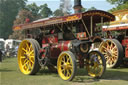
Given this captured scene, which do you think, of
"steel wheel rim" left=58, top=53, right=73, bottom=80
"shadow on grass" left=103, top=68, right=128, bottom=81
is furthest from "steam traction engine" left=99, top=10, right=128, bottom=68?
"steel wheel rim" left=58, top=53, right=73, bottom=80

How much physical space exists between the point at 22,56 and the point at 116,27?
5.94m

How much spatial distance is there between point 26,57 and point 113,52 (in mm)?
4374

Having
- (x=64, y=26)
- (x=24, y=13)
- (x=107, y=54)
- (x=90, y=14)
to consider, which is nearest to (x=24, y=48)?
(x=64, y=26)

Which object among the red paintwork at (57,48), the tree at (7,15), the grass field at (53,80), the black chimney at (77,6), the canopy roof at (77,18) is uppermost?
the tree at (7,15)

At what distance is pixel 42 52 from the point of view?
628cm

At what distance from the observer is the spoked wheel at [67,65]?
4.96m

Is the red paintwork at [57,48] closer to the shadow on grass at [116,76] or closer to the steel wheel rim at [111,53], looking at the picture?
the shadow on grass at [116,76]

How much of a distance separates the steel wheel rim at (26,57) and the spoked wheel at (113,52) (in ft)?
13.3

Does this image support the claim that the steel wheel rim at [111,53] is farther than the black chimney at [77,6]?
Yes

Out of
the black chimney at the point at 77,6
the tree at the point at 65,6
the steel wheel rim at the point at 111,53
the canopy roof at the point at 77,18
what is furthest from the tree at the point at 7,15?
the canopy roof at the point at 77,18

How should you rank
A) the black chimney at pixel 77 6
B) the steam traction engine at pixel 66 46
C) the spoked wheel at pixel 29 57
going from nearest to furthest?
1. the steam traction engine at pixel 66 46
2. the spoked wheel at pixel 29 57
3. the black chimney at pixel 77 6

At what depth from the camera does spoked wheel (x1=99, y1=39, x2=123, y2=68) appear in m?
8.23

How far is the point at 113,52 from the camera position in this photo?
8.69m

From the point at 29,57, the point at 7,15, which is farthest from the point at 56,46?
the point at 7,15
